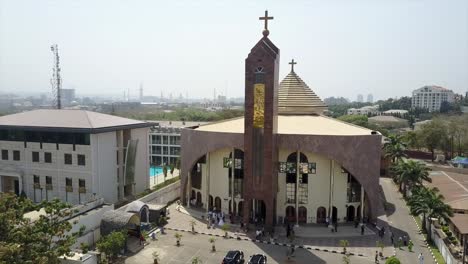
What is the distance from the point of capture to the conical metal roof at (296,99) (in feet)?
156

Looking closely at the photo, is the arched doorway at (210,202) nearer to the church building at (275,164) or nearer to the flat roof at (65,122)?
the church building at (275,164)

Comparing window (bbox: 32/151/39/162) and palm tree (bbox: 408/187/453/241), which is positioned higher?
window (bbox: 32/151/39/162)

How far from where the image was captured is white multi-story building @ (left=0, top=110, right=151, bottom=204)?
39.7 m

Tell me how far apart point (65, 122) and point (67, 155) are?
3497 mm

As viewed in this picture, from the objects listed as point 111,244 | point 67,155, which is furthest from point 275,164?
point 67,155

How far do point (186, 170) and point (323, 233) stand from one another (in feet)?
53.2

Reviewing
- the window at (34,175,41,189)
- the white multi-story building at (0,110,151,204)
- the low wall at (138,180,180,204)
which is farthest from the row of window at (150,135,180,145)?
the window at (34,175,41,189)

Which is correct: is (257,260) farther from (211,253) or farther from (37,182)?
(37,182)

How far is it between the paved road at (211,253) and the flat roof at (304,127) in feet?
38.1

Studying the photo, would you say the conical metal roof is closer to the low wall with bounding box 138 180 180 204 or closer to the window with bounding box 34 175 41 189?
the low wall with bounding box 138 180 180 204

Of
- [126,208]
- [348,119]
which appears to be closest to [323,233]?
[126,208]

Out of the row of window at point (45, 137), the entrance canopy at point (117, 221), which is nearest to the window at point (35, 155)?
the row of window at point (45, 137)

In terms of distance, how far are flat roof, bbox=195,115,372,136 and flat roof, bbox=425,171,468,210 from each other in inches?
430

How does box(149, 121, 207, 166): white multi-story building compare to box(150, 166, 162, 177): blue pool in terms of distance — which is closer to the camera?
box(150, 166, 162, 177): blue pool
